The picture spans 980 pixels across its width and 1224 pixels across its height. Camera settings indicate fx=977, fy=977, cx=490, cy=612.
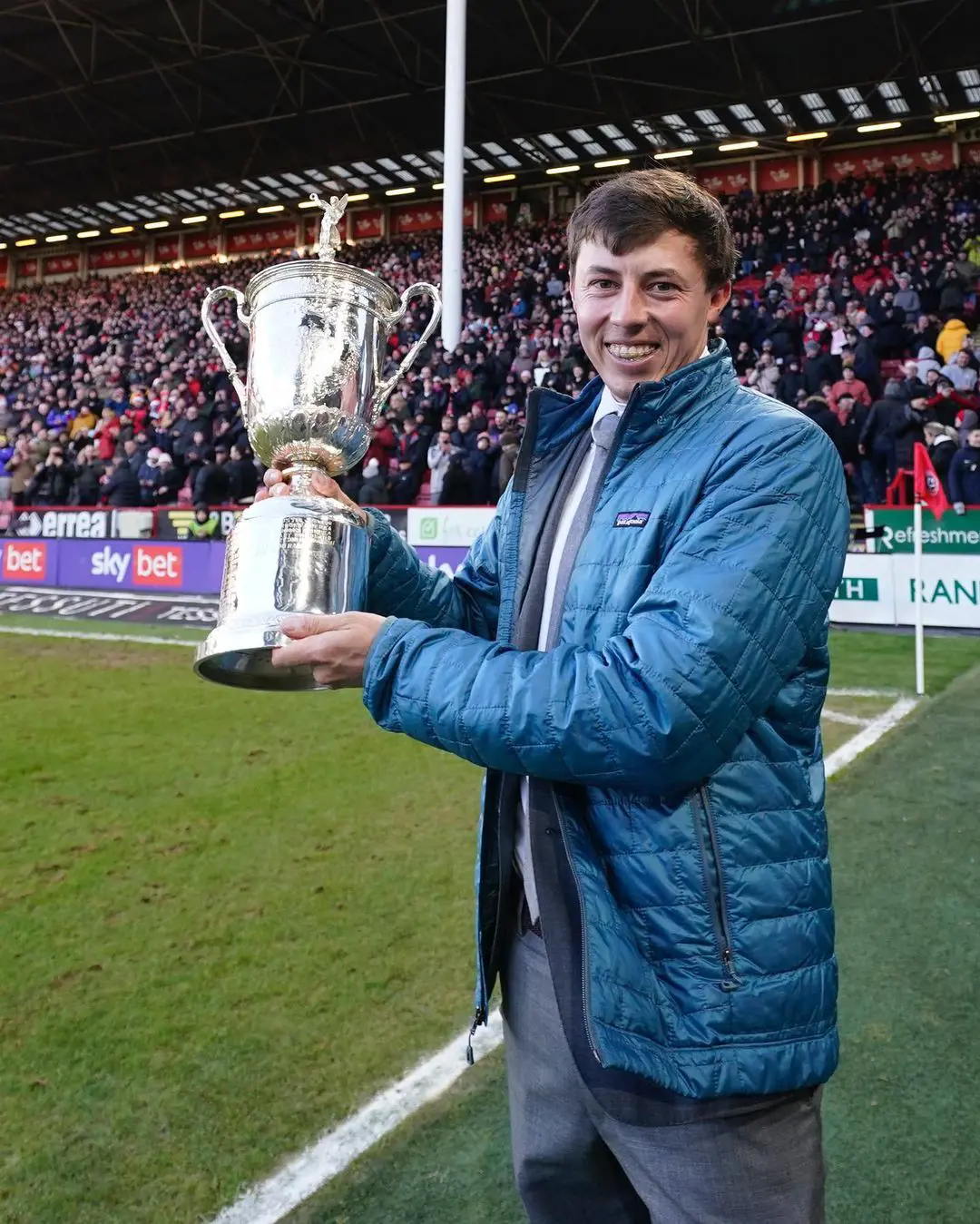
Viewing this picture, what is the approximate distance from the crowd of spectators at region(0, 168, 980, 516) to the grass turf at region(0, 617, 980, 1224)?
6.20 metres

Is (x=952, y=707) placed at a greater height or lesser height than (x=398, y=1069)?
greater

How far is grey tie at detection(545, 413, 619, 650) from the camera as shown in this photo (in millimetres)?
1306

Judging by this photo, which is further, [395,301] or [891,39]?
[891,39]

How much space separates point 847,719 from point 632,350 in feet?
16.5

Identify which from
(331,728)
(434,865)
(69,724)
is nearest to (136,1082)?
(434,865)

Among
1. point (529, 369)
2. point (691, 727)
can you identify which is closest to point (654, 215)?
point (691, 727)

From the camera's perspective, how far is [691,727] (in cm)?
104

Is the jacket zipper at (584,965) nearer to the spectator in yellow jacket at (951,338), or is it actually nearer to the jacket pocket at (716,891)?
the jacket pocket at (716,891)

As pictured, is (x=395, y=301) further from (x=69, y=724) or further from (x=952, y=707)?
(x=952, y=707)

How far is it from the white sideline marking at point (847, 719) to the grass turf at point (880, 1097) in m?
1.87

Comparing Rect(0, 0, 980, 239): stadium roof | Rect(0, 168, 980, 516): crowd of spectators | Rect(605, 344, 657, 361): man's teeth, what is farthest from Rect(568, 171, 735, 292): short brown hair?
Rect(0, 0, 980, 239): stadium roof

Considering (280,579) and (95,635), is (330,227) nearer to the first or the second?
(280,579)

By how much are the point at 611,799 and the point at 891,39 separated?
69.5ft

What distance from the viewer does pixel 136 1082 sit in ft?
7.66
